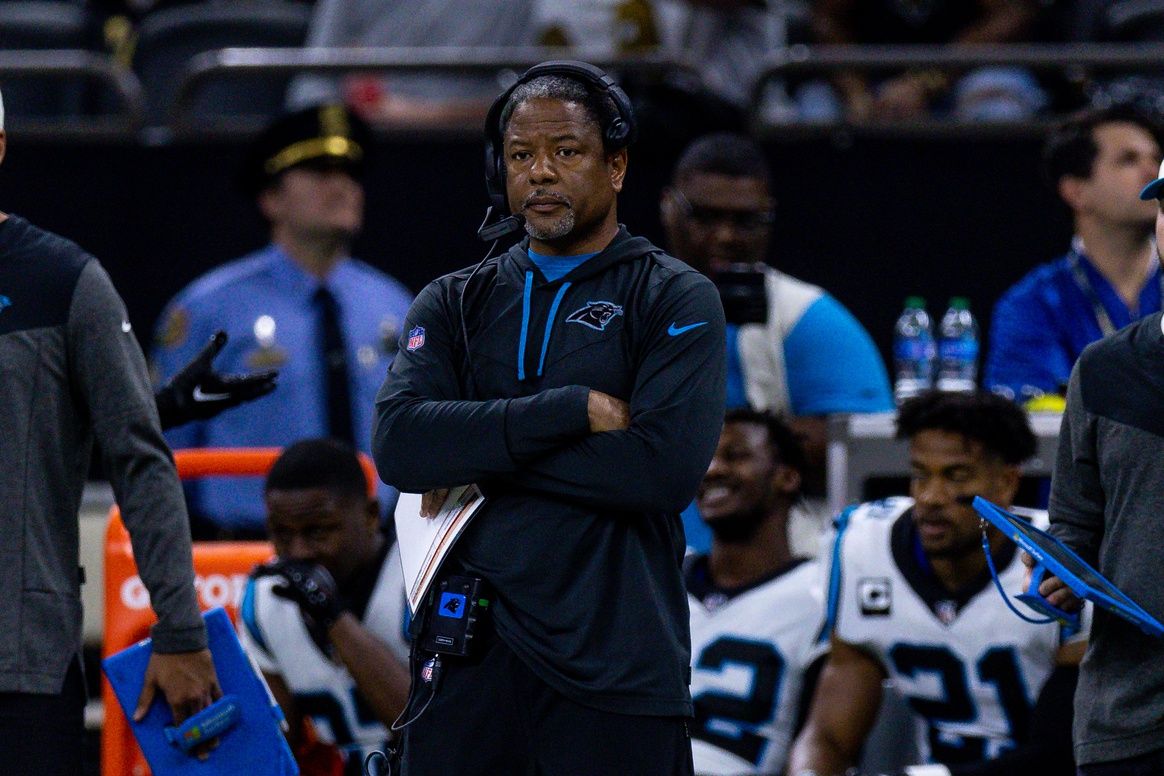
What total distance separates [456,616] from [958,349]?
3494 mm

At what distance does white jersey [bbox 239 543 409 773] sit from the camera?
492 centimetres

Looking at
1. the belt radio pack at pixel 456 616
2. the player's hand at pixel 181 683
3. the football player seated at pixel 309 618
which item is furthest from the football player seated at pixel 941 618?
the belt radio pack at pixel 456 616

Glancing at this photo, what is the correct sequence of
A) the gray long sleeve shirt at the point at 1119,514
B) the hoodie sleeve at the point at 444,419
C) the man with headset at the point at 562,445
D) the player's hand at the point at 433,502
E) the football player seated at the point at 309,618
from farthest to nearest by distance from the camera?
the football player seated at the point at 309,618 → the gray long sleeve shirt at the point at 1119,514 → the player's hand at the point at 433,502 → the hoodie sleeve at the point at 444,419 → the man with headset at the point at 562,445

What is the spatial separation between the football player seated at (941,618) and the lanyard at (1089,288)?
920mm

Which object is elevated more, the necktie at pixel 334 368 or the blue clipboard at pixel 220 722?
the necktie at pixel 334 368

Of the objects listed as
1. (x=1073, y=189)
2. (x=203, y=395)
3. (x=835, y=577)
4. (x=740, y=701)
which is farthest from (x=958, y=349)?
(x=203, y=395)

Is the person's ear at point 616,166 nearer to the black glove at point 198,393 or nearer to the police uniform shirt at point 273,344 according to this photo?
the black glove at point 198,393

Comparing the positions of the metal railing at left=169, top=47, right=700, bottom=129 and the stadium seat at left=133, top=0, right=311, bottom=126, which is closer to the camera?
the metal railing at left=169, top=47, right=700, bottom=129

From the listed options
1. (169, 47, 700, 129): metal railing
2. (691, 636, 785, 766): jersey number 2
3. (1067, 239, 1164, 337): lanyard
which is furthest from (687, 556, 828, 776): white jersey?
(169, 47, 700, 129): metal railing

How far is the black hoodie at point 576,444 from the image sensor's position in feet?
9.81

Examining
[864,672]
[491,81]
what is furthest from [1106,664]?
[491,81]

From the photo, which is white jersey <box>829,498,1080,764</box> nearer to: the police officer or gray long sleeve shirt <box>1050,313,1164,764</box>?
gray long sleeve shirt <box>1050,313,1164,764</box>

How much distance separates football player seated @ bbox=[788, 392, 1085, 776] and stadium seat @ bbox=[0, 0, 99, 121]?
174 inches

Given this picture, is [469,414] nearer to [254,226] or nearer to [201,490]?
[201,490]
